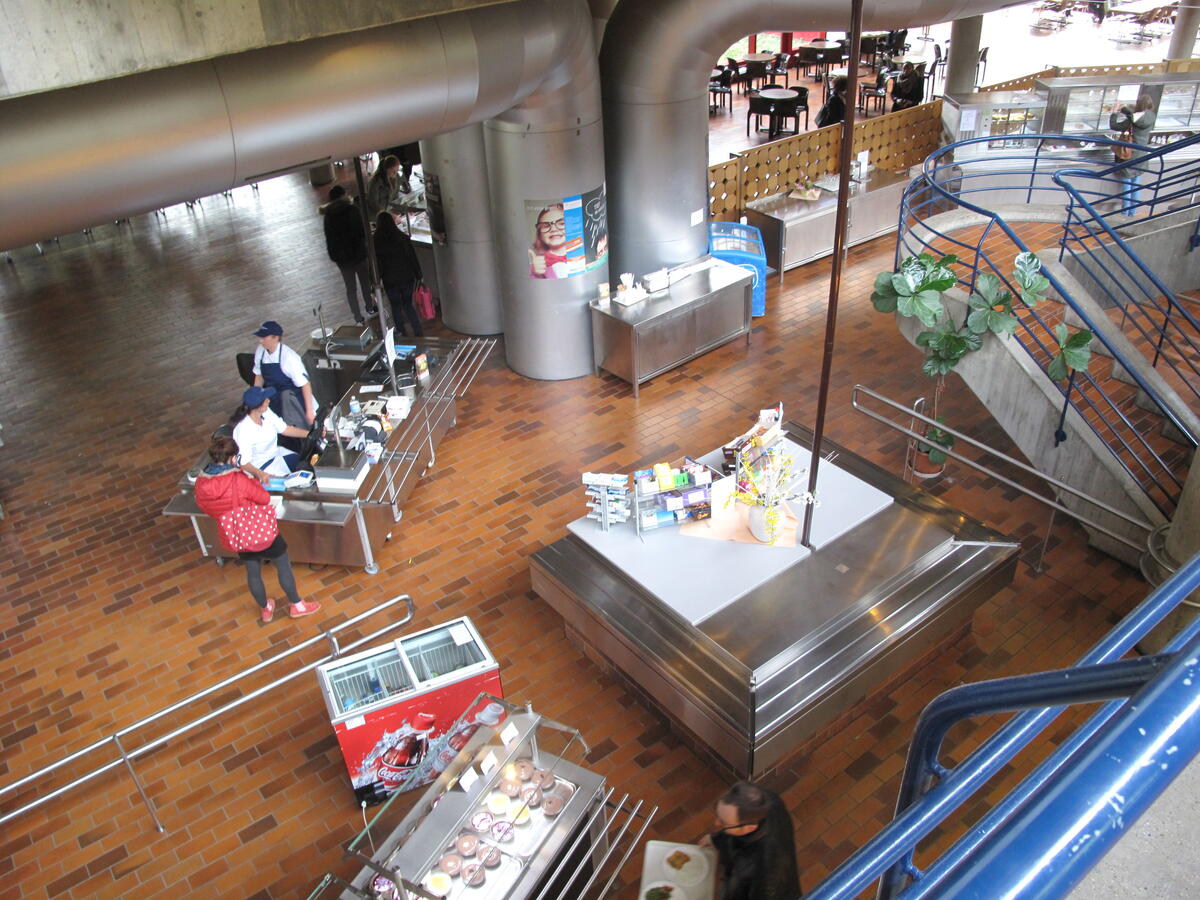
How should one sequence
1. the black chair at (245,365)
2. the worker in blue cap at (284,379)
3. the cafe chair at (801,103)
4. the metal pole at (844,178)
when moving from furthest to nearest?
1. the cafe chair at (801,103)
2. the black chair at (245,365)
3. the worker in blue cap at (284,379)
4. the metal pole at (844,178)

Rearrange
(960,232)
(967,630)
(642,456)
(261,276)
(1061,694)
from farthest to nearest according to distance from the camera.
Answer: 1. (261,276)
2. (960,232)
3. (642,456)
4. (967,630)
5. (1061,694)

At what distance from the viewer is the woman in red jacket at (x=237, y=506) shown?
559 centimetres

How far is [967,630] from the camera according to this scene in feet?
19.2

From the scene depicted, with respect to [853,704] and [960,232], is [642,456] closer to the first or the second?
[853,704]

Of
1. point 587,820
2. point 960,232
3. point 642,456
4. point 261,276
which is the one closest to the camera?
point 587,820

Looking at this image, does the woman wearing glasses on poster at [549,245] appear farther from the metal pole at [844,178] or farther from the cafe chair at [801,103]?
the cafe chair at [801,103]

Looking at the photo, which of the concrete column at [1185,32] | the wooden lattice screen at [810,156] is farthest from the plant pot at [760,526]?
the concrete column at [1185,32]

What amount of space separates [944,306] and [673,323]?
2.52m

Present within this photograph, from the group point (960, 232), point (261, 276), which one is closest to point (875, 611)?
point (960, 232)

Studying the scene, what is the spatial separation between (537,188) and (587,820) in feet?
17.8

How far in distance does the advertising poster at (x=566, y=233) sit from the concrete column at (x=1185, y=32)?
37.0 feet

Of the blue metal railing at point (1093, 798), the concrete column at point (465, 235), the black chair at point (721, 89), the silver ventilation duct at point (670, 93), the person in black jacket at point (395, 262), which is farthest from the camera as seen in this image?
the black chair at point (721, 89)

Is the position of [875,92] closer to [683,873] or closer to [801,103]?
[801,103]

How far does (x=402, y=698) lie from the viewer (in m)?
4.73
